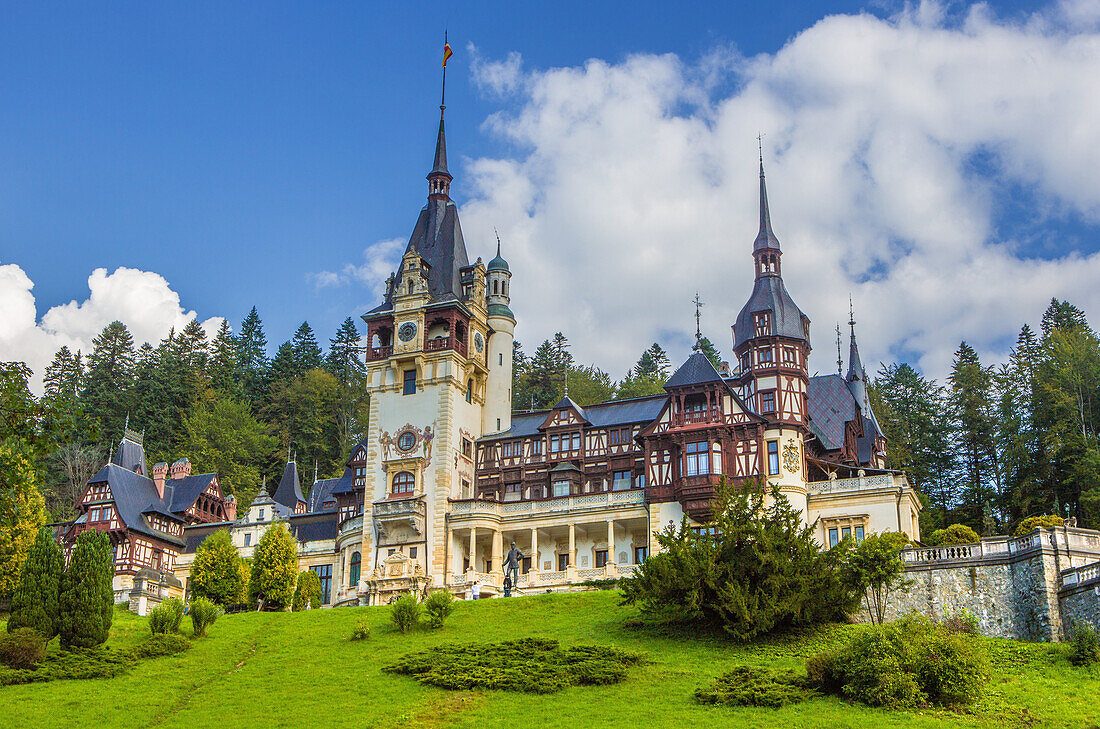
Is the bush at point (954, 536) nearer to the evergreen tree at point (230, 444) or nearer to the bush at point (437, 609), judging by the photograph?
the bush at point (437, 609)

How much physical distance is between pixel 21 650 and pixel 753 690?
879 inches

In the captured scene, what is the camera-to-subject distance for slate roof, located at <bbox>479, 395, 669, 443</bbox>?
62.2 metres

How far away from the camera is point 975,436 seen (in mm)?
70938

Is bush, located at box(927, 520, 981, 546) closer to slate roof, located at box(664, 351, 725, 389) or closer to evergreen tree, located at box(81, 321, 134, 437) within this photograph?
slate roof, located at box(664, 351, 725, 389)

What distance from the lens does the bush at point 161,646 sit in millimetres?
37625

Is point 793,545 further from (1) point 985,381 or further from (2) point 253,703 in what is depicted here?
(1) point 985,381

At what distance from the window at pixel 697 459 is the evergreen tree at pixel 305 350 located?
2291 inches

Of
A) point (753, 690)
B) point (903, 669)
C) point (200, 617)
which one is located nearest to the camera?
point (903, 669)

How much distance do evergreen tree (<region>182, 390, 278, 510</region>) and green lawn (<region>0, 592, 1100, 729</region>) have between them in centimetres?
4564

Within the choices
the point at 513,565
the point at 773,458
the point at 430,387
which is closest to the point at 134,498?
the point at 430,387

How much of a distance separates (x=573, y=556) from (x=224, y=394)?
1980 inches

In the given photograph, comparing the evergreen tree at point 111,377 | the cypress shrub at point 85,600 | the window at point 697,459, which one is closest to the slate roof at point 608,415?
the window at point 697,459

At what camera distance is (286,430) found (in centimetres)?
9581

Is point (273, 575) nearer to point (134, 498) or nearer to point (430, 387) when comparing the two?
point (430, 387)
